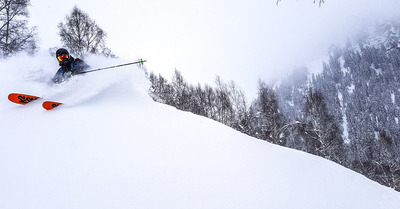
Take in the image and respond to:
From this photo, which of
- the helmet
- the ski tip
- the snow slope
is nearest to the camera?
the snow slope

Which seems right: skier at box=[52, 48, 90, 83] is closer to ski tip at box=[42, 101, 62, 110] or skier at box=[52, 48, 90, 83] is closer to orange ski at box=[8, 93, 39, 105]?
orange ski at box=[8, 93, 39, 105]

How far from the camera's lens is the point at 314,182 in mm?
3734

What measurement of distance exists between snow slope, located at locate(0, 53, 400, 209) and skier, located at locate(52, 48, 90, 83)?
0.99 metres

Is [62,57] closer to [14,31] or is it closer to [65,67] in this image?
[65,67]

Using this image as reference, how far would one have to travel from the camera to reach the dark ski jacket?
6603 millimetres

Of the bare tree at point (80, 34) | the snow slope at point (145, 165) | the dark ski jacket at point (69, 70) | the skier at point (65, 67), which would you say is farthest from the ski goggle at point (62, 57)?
the bare tree at point (80, 34)

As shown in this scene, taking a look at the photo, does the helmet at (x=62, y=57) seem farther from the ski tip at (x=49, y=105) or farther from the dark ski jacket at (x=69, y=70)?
the ski tip at (x=49, y=105)

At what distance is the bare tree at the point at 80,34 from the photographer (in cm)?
1445

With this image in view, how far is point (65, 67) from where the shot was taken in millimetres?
6871

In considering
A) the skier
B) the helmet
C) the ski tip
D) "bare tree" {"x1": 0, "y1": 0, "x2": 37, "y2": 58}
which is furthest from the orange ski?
"bare tree" {"x1": 0, "y1": 0, "x2": 37, "y2": 58}

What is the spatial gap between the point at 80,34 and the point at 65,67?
9.88 metres

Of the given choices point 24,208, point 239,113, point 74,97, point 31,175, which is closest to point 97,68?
point 74,97

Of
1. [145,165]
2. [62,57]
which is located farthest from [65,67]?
[145,165]

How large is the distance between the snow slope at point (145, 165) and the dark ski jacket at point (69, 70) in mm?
950
